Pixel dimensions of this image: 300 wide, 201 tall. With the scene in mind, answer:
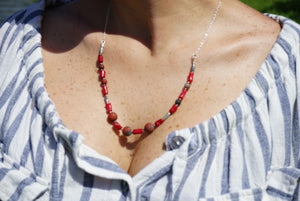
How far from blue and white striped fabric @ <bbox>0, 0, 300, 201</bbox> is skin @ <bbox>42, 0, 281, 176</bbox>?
0.05 m

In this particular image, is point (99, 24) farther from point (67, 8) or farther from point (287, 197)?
point (287, 197)

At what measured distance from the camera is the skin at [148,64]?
125 centimetres

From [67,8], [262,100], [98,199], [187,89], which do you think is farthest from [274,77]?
[67,8]

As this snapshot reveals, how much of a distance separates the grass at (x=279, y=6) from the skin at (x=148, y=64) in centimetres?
250

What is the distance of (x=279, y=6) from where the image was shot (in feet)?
12.9

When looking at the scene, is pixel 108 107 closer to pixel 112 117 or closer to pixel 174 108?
pixel 112 117

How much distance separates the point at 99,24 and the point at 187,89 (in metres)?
0.35

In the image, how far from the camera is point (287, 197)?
1243 mm

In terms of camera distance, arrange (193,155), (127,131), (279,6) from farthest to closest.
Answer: (279,6)
(127,131)
(193,155)

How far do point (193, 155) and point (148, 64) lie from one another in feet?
1.03

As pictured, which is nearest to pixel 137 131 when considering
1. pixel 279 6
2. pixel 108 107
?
pixel 108 107

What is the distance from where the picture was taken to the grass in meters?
3.74

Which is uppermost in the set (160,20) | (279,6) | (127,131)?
(160,20)

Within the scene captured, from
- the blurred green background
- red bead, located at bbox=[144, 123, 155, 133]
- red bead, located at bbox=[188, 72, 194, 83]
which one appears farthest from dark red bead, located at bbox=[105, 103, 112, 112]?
the blurred green background
